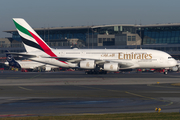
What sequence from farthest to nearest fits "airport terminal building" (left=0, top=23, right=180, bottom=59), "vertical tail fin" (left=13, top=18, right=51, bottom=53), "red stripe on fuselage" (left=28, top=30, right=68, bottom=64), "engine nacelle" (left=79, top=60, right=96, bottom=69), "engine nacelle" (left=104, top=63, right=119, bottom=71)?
"airport terminal building" (left=0, top=23, right=180, bottom=59)
"red stripe on fuselage" (left=28, top=30, right=68, bottom=64)
"vertical tail fin" (left=13, top=18, right=51, bottom=53)
"engine nacelle" (left=79, top=60, right=96, bottom=69)
"engine nacelle" (left=104, top=63, right=119, bottom=71)

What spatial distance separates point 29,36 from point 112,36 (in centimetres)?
7061

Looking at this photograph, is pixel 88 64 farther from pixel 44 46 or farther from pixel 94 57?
pixel 44 46

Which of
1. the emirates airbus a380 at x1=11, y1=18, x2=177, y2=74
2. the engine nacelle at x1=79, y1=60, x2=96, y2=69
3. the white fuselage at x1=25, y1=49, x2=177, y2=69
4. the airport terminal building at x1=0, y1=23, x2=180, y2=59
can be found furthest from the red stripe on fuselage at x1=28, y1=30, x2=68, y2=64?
the airport terminal building at x1=0, y1=23, x2=180, y2=59

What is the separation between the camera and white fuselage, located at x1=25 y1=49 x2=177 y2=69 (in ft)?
160

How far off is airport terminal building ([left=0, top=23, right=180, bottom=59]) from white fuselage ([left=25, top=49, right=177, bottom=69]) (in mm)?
59229

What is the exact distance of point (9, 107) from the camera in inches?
646

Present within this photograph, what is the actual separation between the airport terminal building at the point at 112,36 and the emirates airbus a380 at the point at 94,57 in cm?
5953

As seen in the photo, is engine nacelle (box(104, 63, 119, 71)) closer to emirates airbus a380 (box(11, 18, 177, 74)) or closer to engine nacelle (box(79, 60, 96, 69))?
emirates airbus a380 (box(11, 18, 177, 74))

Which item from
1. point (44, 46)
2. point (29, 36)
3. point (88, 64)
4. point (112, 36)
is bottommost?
point (88, 64)

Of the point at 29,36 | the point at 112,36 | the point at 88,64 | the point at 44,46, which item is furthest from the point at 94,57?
the point at 112,36

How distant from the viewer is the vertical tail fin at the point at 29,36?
51522mm

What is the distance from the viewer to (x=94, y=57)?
169 feet

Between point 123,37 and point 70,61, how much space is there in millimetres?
65808

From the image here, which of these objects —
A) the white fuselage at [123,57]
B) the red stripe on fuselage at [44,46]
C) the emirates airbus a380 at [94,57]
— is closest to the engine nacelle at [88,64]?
the emirates airbus a380 at [94,57]
